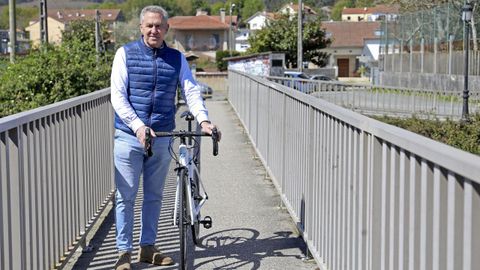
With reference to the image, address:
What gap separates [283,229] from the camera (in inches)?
316

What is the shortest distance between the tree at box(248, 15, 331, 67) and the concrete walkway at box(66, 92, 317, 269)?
6464cm

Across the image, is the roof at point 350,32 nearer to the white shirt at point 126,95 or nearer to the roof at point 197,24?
the roof at point 197,24

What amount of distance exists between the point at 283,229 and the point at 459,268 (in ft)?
17.0

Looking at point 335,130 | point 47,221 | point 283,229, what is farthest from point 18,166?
point 283,229

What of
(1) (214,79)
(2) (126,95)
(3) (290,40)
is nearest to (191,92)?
(2) (126,95)

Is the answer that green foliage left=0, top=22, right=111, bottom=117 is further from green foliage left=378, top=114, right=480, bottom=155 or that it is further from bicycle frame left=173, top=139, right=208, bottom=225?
green foliage left=378, top=114, right=480, bottom=155

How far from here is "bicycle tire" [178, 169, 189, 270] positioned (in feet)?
19.3

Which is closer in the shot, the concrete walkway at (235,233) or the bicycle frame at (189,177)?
the bicycle frame at (189,177)

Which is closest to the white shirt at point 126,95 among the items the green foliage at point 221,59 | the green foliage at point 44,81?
the green foliage at point 44,81

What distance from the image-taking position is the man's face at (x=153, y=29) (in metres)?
6.14

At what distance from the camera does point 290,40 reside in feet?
253

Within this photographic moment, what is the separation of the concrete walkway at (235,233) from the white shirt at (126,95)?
1293 mm

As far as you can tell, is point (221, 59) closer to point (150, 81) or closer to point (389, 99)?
point (389, 99)

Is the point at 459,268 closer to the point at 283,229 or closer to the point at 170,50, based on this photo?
the point at 170,50
